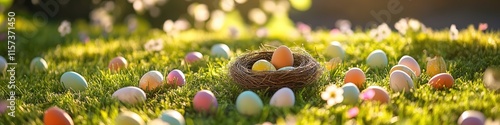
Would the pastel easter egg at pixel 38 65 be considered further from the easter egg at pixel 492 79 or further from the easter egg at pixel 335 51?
the easter egg at pixel 492 79

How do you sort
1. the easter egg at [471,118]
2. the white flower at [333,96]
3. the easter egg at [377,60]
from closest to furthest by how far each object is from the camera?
1. the easter egg at [471,118]
2. the white flower at [333,96]
3. the easter egg at [377,60]

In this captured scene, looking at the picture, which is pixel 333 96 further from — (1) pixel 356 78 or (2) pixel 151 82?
(2) pixel 151 82

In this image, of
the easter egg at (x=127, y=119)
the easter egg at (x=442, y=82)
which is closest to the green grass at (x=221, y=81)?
the easter egg at (x=442, y=82)

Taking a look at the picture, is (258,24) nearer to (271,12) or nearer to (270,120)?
(271,12)

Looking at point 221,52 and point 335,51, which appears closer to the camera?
point 335,51

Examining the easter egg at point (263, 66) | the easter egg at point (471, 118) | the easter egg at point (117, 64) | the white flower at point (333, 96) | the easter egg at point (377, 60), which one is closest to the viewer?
the easter egg at point (471, 118)

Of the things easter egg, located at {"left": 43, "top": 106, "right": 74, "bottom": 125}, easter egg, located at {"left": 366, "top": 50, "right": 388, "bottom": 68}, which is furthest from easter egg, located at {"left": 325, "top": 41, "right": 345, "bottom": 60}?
easter egg, located at {"left": 43, "top": 106, "right": 74, "bottom": 125}

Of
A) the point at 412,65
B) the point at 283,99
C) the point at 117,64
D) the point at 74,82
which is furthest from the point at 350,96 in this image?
the point at 117,64
